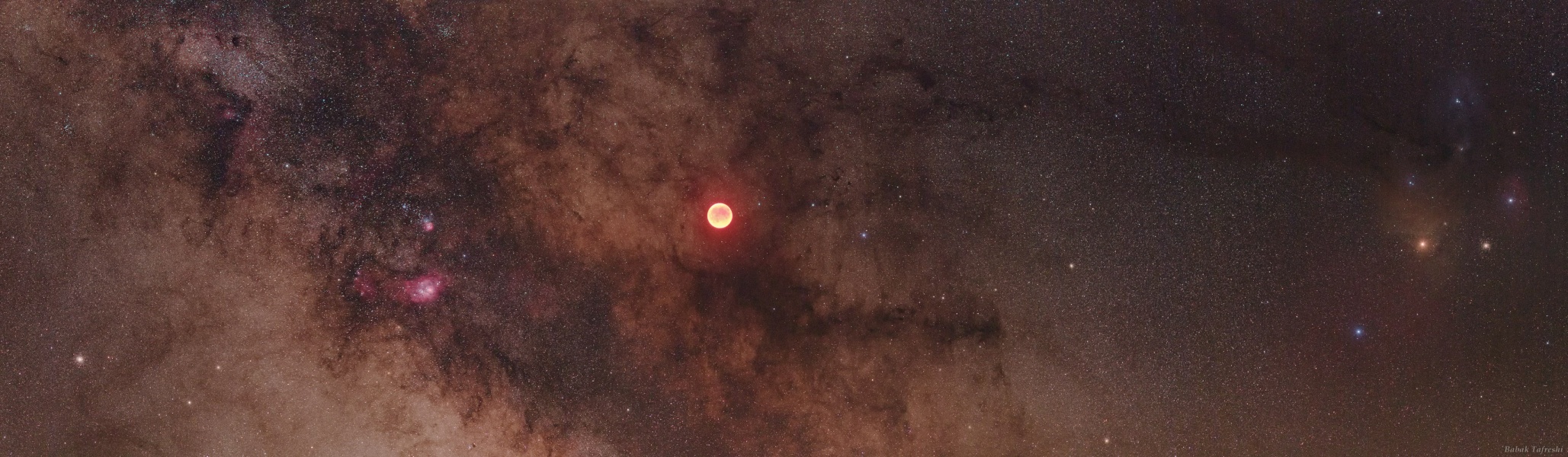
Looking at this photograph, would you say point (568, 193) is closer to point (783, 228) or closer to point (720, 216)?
Answer: point (720, 216)

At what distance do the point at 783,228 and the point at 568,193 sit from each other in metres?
1.46

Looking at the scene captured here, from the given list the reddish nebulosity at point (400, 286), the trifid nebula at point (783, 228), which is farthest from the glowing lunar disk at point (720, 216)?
the reddish nebulosity at point (400, 286)

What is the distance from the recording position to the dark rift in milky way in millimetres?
4141

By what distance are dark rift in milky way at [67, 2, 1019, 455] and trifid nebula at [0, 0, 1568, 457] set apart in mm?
23

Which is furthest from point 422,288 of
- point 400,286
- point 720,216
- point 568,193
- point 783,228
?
point 783,228

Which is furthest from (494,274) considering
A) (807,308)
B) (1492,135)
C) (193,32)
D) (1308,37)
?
(1492,135)

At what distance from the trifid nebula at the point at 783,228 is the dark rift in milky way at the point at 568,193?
23 millimetres

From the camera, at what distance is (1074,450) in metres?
4.52

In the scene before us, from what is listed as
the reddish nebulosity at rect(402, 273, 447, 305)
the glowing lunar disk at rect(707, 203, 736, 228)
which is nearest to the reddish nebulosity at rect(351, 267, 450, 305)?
the reddish nebulosity at rect(402, 273, 447, 305)

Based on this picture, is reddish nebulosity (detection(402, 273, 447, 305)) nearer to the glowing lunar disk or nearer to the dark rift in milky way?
the dark rift in milky way

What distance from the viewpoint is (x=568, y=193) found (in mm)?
4223

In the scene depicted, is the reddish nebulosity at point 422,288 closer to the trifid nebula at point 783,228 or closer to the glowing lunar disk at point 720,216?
the trifid nebula at point 783,228

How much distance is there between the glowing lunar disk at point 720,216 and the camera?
14.0 feet

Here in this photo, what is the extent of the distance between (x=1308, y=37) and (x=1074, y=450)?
132 inches
